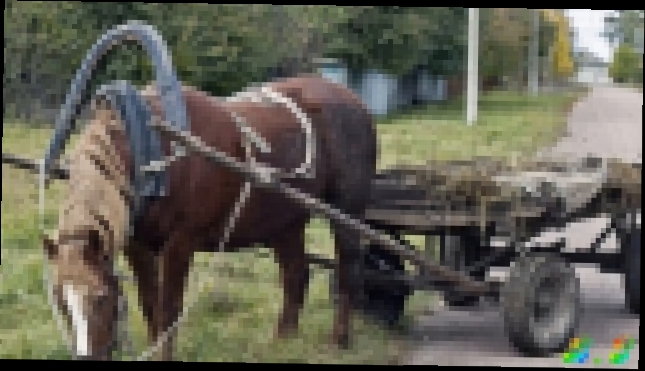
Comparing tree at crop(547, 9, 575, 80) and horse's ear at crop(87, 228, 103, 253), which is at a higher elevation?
tree at crop(547, 9, 575, 80)

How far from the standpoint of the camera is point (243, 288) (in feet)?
18.9

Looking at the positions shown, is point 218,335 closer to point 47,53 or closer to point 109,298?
point 109,298

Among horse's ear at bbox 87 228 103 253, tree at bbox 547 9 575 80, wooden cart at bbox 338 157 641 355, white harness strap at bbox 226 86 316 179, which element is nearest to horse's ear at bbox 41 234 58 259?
horse's ear at bbox 87 228 103 253

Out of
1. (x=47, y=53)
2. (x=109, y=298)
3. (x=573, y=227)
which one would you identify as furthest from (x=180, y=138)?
(x=573, y=227)

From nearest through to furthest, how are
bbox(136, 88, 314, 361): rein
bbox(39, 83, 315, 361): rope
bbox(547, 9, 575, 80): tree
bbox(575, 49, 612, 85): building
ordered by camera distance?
1. bbox(39, 83, 315, 361): rope
2. bbox(136, 88, 314, 361): rein
3. bbox(547, 9, 575, 80): tree
4. bbox(575, 49, 612, 85): building

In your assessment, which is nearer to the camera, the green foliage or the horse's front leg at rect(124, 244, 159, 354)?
the horse's front leg at rect(124, 244, 159, 354)

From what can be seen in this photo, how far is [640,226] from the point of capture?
5949mm

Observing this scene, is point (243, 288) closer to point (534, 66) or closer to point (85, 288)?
point (85, 288)

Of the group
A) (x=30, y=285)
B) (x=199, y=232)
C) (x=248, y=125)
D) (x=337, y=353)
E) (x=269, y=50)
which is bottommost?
(x=337, y=353)

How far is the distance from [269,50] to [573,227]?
79.7 inches

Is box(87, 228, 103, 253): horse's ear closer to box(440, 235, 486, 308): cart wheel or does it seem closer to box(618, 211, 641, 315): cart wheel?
box(440, 235, 486, 308): cart wheel

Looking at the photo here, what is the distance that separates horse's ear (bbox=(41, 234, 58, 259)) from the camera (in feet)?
13.5

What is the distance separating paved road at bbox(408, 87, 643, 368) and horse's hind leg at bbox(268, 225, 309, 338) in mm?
655

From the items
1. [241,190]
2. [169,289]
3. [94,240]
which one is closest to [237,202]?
[241,190]
